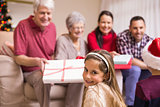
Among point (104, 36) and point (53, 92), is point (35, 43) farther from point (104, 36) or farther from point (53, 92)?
point (104, 36)

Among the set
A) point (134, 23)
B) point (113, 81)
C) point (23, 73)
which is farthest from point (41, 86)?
point (134, 23)

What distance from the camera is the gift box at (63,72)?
4.86ft

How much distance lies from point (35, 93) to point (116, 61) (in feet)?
2.62

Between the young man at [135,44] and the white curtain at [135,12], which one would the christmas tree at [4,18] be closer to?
the white curtain at [135,12]

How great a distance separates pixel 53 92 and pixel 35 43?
1.68 ft

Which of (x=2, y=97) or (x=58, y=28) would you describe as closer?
(x=2, y=97)

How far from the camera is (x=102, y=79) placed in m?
1.05

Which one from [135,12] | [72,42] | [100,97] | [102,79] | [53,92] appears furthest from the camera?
[135,12]

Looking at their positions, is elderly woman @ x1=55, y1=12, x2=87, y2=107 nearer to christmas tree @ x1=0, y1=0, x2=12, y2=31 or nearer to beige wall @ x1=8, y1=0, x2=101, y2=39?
beige wall @ x1=8, y1=0, x2=101, y2=39

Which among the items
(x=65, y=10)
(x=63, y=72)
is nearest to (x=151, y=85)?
(x=63, y=72)

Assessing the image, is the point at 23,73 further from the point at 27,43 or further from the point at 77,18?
A: the point at 77,18

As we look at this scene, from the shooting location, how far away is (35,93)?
6.17ft

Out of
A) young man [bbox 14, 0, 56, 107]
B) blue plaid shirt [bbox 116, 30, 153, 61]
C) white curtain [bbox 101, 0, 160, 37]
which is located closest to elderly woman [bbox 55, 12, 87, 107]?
young man [bbox 14, 0, 56, 107]

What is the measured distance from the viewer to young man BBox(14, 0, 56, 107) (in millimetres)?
1857
